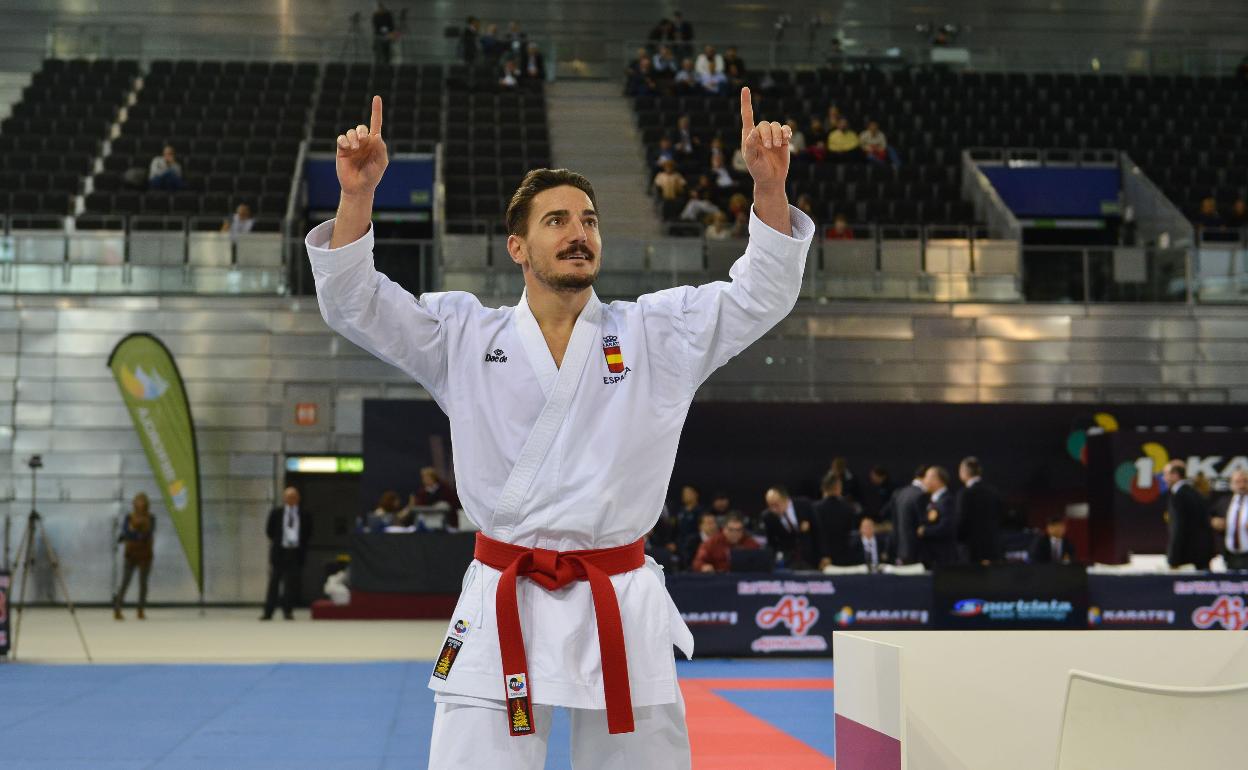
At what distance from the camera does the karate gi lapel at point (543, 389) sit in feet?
8.71

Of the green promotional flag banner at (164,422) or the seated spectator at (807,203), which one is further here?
the seated spectator at (807,203)

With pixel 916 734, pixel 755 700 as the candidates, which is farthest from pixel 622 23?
pixel 916 734

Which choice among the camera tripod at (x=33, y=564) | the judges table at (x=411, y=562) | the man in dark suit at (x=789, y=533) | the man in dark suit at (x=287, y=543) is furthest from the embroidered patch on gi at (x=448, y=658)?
the man in dark suit at (x=287, y=543)

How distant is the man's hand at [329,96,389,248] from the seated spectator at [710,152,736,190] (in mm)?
16663

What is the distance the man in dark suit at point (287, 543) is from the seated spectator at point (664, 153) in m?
7.75

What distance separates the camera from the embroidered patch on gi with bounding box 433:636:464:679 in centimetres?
264

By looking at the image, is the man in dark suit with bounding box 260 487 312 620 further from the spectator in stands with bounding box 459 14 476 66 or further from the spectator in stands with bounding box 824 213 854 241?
the spectator in stands with bounding box 459 14 476 66

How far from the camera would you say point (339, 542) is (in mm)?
17672

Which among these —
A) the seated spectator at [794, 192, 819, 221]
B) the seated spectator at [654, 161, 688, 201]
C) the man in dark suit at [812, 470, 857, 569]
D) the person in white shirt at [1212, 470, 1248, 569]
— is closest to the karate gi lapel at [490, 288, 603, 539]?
the man in dark suit at [812, 470, 857, 569]

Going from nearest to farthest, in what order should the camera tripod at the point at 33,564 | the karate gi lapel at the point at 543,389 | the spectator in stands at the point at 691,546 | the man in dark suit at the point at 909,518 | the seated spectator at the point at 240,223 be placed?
the karate gi lapel at the point at 543,389, the camera tripod at the point at 33,564, the man in dark suit at the point at 909,518, the spectator in stands at the point at 691,546, the seated spectator at the point at 240,223

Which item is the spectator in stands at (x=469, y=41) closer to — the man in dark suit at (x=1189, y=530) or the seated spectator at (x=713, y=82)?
the seated spectator at (x=713, y=82)

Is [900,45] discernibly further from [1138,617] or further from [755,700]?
[755,700]

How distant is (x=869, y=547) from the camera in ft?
42.2

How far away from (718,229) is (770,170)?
47.6ft
